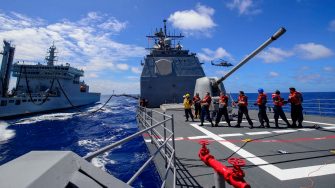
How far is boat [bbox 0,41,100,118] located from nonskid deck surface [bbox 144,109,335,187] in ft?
92.7

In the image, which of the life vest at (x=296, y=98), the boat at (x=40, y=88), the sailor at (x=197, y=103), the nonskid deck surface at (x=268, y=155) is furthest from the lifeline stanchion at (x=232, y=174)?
the boat at (x=40, y=88)

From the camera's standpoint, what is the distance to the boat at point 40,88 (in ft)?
94.8

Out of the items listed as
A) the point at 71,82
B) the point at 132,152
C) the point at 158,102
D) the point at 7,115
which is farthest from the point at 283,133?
the point at 71,82

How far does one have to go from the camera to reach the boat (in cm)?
2889

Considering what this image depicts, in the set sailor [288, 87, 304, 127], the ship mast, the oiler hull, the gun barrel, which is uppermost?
the ship mast

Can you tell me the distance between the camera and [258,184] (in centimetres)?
357

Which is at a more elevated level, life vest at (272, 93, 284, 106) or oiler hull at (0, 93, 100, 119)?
life vest at (272, 93, 284, 106)

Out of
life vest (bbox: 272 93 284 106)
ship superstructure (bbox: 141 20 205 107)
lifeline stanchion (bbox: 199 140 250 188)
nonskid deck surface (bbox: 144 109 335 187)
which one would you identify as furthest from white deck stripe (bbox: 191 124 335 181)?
ship superstructure (bbox: 141 20 205 107)

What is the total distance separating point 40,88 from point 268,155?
47653 mm

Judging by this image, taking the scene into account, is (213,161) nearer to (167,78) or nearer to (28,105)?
(167,78)

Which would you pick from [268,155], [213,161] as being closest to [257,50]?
[268,155]

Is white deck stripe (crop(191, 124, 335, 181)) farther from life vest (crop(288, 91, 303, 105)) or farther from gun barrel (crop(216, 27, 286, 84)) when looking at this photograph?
gun barrel (crop(216, 27, 286, 84))

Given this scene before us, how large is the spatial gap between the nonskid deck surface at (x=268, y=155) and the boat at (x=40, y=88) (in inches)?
1113

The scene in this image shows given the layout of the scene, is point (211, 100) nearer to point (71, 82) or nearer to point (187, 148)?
point (187, 148)
